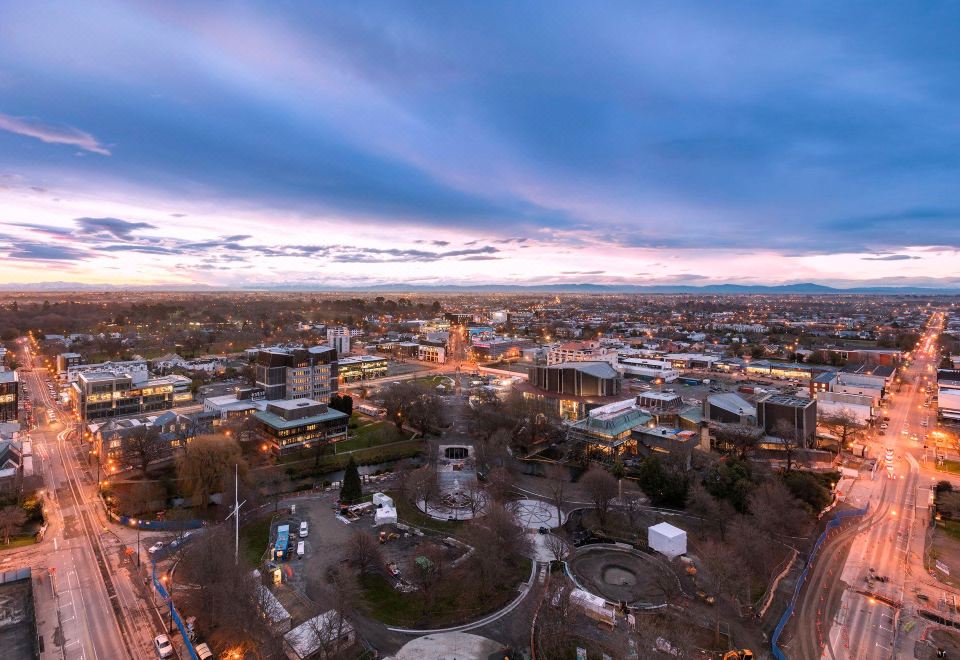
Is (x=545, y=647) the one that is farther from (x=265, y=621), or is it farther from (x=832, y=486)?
(x=832, y=486)

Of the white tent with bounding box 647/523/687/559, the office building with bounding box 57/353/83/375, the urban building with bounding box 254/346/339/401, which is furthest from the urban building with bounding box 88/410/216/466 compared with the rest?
the office building with bounding box 57/353/83/375

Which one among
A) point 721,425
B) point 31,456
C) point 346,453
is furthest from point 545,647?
point 31,456

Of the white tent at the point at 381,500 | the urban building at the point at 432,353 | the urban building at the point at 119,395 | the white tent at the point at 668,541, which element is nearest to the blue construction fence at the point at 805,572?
the white tent at the point at 668,541

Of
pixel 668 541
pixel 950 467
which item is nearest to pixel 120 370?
pixel 668 541

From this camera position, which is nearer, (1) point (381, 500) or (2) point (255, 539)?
(2) point (255, 539)

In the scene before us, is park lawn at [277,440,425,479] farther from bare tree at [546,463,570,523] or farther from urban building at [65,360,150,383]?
urban building at [65,360,150,383]

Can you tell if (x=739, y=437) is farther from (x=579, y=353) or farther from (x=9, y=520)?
(x=9, y=520)

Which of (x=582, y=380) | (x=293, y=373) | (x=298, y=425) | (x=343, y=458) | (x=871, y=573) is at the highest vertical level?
(x=293, y=373)

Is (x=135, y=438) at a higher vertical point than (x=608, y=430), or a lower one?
higher
